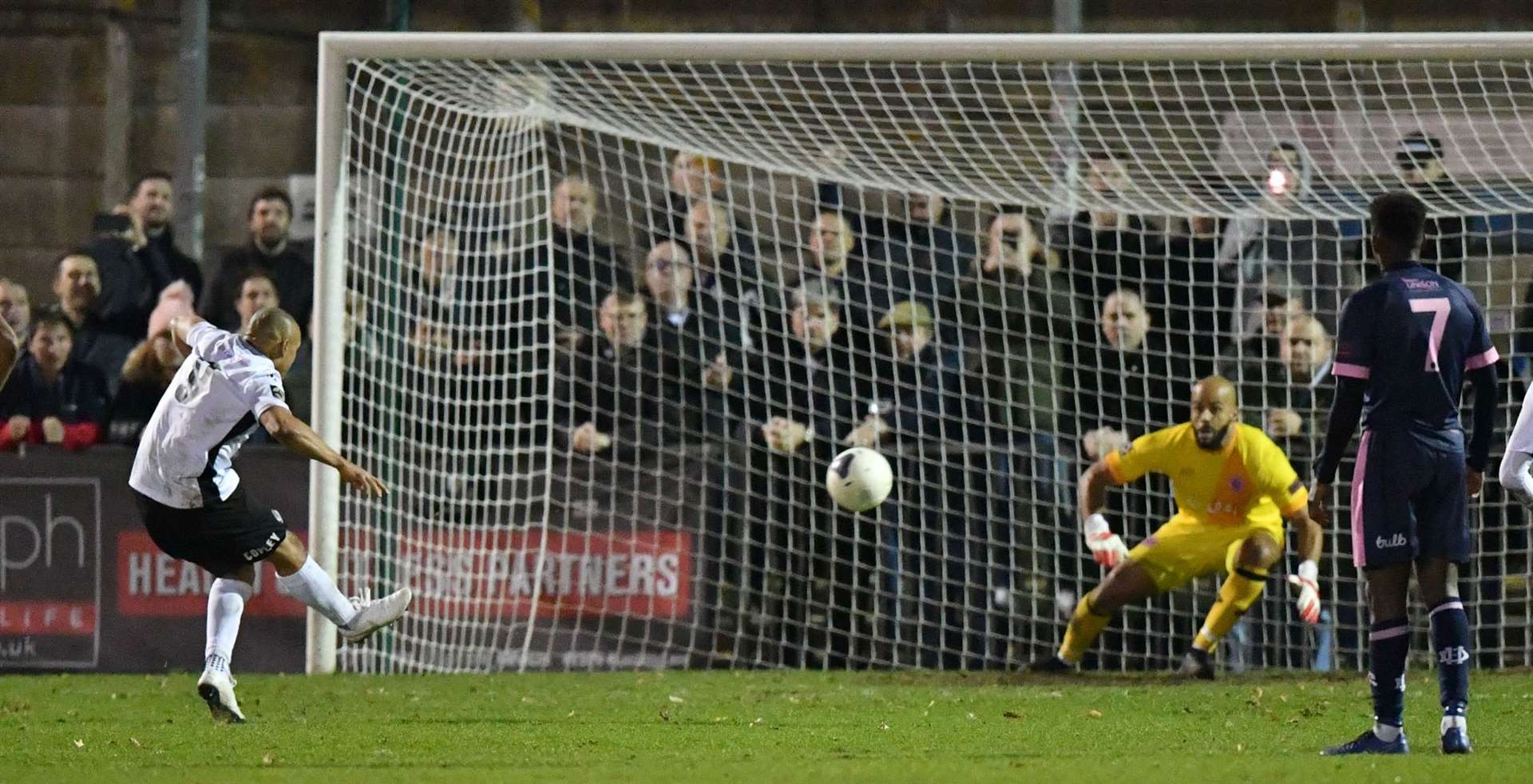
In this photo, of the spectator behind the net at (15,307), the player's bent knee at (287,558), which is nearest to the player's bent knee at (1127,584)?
the player's bent knee at (287,558)

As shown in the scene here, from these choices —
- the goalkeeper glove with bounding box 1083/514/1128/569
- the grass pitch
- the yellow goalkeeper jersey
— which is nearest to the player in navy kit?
the grass pitch

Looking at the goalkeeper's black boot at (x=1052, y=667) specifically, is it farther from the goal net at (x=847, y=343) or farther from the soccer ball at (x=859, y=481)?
the soccer ball at (x=859, y=481)

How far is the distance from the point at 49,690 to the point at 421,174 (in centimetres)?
322

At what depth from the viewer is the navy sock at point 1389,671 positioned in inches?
247

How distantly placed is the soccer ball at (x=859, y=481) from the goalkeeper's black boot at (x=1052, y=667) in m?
1.33

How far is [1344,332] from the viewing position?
250 inches

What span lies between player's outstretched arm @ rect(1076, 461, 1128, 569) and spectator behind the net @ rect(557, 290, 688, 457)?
6.95 feet

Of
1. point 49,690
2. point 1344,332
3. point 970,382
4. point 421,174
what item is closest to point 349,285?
point 421,174

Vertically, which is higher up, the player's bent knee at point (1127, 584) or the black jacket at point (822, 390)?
the black jacket at point (822, 390)

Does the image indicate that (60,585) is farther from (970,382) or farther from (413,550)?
(970,382)

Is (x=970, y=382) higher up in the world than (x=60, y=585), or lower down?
higher up

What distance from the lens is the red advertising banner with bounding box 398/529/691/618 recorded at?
10062 mm

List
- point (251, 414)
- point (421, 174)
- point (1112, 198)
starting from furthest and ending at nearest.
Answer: point (421, 174), point (1112, 198), point (251, 414)

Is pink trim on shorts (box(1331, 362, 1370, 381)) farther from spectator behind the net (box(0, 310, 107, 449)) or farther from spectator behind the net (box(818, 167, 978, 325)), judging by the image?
spectator behind the net (box(0, 310, 107, 449))
